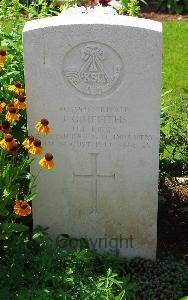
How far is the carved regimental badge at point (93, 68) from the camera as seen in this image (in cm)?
392

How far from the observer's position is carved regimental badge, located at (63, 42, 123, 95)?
3916 millimetres

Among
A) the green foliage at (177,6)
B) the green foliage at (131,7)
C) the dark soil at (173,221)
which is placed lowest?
the dark soil at (173,221)

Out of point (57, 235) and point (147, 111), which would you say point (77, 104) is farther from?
point (57, 235)

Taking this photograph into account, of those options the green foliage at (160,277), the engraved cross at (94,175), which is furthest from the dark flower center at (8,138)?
the green foliage at (160,277)

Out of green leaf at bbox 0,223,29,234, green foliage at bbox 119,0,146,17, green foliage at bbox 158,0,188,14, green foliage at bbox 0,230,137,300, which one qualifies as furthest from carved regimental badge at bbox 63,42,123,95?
green foliage at bbox 158,0,188,14

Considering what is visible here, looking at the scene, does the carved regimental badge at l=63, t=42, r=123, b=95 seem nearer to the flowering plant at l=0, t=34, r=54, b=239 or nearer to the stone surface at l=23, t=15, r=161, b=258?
the stone surface at l=23, t=15, r=161, b=258

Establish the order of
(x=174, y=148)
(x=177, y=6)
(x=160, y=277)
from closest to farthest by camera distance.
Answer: (x=160, y=277) → (x=174, y=148) → (x=177, y=6)

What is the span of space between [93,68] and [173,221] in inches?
62.0

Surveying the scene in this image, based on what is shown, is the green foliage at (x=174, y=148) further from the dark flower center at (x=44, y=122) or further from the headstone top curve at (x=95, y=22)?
the dark flower center at (x=44, y=122)

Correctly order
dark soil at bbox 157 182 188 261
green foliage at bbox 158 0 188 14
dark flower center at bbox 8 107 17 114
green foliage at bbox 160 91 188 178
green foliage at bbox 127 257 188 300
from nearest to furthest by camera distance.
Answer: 1. dark flower center at bbox 8 107 17 114
2. green foliage at bbox 127 257 188 300
3. dark soil at bbox 157 182 188 261
4. green foliage at bbox 160 91 188 178
5. green foliage at bbox 158 0 188 14

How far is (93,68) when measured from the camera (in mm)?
3963

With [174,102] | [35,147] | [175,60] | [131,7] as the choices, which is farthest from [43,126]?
[175,60]

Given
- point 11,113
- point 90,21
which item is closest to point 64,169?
point 11,113

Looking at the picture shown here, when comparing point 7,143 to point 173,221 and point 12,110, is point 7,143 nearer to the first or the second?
point 12,110
